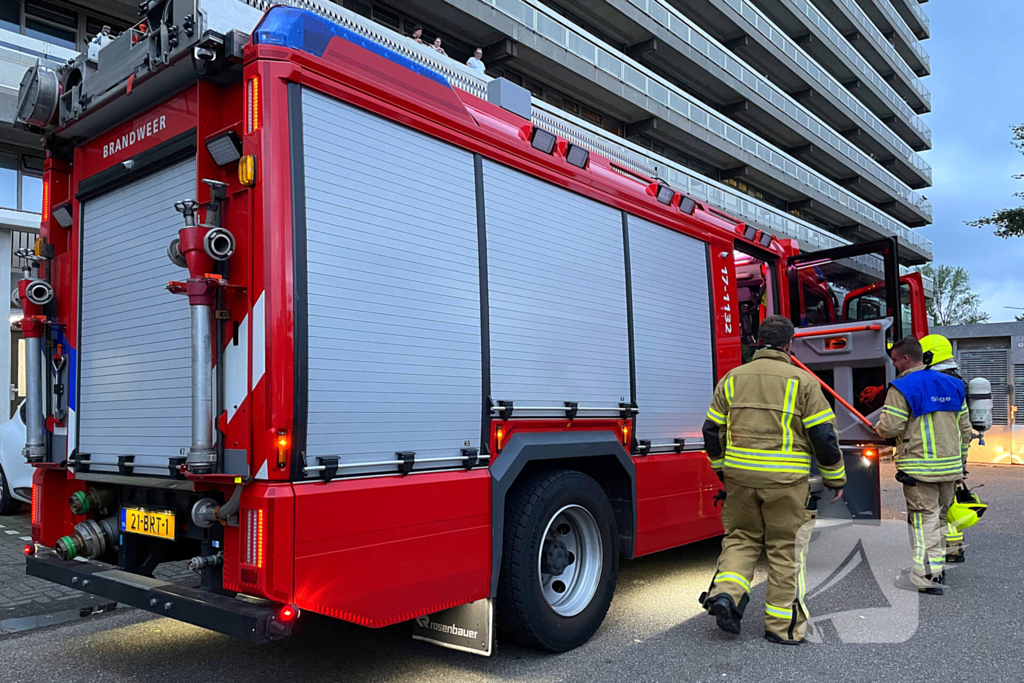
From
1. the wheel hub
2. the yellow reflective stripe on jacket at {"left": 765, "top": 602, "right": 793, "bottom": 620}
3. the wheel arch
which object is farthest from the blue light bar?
the yellow reflective stripe on jacket at {"left": 765, "top": 602, "right": 793, "bottom": 620}

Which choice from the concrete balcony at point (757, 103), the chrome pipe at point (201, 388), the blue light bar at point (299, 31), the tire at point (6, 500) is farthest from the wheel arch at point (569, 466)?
the concrete balcony at point (757, 103)

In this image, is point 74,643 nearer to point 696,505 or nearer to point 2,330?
point 696,505

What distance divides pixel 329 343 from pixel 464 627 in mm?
1578

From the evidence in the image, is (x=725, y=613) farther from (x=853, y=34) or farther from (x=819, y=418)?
(x=853, y=34)

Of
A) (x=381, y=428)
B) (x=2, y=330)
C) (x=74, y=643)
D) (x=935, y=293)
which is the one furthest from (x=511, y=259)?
(x=935, y=293)

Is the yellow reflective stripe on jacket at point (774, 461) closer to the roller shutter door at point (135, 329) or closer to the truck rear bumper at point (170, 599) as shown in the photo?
the truck rear bumper at point (170, 599)

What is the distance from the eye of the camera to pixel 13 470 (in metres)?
8.16

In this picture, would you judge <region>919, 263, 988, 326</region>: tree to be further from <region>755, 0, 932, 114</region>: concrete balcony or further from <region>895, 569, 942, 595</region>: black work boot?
<region>895, 569, 942, 595</region>: black work boot

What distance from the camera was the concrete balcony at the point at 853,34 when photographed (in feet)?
125

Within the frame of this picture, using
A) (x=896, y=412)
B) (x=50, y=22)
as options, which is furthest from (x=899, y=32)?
(x=896, y=412)

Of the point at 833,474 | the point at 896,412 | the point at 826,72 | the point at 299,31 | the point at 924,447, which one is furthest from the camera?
the point at 826,72

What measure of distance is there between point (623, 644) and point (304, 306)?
2619 millimetres

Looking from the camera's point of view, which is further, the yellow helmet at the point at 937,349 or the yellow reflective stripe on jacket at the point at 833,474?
the yellow helmet at the point at 937,349

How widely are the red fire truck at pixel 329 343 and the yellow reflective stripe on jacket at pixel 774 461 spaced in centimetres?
74
